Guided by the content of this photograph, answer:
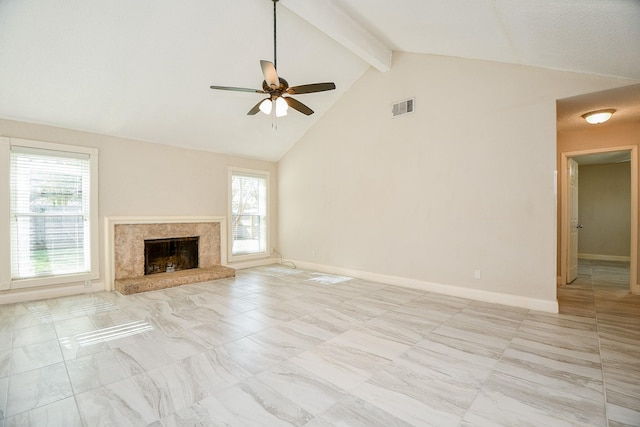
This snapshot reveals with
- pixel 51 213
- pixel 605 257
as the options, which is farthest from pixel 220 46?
pixel 605 257

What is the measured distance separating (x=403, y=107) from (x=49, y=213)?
5568 mm

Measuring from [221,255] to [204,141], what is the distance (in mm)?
2325

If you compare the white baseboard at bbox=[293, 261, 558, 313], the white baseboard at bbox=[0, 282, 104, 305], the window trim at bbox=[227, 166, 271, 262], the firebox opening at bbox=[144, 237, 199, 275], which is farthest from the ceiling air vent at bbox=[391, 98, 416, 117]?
the white baseboard at bbox=[0, 282, 104, 305]

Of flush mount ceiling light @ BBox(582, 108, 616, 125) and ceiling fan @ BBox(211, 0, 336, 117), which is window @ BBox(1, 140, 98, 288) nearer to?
ceiling fan @ BBox(211, 0, 336, 117)

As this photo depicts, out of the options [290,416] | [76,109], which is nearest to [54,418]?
[290,416]

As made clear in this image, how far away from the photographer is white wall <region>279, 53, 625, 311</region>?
3.51m

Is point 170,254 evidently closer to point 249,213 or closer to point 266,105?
point 249,213

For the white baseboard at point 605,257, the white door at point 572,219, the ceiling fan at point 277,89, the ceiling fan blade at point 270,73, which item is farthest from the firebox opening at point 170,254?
the white baseboard at point 605,257

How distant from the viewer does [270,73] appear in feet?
9.33

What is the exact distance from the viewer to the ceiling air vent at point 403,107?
15.0 feet

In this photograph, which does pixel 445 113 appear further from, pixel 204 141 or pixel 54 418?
pixel 54 418

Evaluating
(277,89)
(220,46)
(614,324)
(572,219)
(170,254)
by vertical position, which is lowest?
(614,324)

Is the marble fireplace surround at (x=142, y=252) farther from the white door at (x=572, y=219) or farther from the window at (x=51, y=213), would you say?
the white door at (x=572, y=219)

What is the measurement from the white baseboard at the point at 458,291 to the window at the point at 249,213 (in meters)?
1.97
